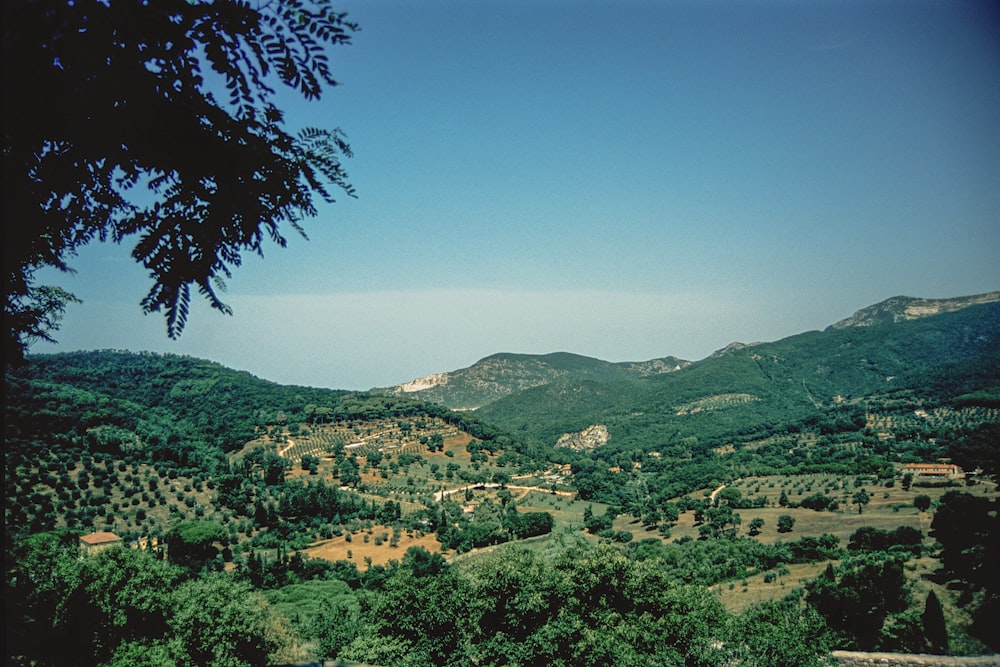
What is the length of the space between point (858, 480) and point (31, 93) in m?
77.9

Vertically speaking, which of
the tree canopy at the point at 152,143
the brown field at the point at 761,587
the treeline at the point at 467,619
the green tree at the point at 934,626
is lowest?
the brown field at the point at 761,587

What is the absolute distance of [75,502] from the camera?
45688mm

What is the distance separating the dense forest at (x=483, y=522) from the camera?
16016 mm

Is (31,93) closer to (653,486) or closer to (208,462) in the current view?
(208,462)

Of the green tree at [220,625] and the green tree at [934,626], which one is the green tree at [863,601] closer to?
the green tree at [934,626]

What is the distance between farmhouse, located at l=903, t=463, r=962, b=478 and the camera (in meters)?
56.1

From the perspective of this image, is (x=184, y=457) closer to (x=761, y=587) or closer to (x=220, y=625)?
(x=220, y=625)

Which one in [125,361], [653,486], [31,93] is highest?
[125,361]

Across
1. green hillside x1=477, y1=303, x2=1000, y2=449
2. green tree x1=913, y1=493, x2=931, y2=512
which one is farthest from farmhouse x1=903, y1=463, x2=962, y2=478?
green hillside x1=477, y1=303, x2=1000, y2=449

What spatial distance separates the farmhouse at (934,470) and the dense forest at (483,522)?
130cm

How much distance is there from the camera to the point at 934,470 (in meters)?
57.7

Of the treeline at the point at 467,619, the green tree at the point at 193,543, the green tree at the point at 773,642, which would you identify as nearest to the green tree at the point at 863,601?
the treeline at the point at 467,619

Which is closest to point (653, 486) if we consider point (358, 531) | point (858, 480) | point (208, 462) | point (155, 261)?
point (858, 480)

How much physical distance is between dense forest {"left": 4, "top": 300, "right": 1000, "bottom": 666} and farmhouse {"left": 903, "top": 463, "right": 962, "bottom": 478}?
1296mm
